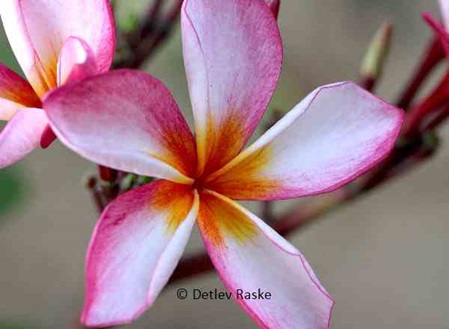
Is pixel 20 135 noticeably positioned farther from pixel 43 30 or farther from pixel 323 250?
pixel 323 250

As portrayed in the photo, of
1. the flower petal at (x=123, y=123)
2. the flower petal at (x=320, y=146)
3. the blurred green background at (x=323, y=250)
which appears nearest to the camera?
the flower petal at (x=123, y=123)

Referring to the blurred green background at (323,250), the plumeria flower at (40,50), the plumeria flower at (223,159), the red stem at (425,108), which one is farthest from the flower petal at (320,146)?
the blurred green background at (323,250)

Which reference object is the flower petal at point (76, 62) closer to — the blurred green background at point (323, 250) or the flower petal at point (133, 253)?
the flower petal at point (133, 253)

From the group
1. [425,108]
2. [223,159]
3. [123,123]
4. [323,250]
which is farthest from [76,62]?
[323,250]

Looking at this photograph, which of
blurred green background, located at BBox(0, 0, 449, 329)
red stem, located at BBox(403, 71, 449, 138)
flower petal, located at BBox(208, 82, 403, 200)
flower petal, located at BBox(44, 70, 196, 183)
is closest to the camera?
flower petal, located at BBox(44, 70, 196, 183)

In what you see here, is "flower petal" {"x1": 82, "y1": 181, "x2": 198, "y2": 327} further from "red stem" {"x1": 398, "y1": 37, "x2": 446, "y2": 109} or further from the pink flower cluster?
"red stem" {"x1": 398, "y1": 37, "x2": 446, "y2": 109}

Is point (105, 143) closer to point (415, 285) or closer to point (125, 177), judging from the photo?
point (125, 177)

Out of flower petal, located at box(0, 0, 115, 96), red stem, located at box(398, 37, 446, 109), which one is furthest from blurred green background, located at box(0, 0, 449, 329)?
flower petal, located at box(0, 0, 115, 96)
